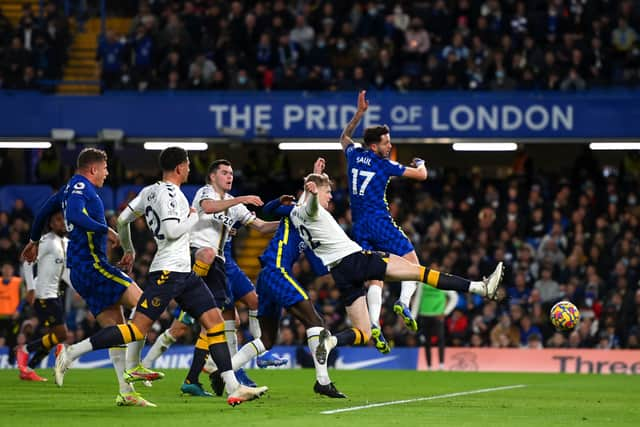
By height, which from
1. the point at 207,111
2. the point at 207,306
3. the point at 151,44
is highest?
the point at 151,44

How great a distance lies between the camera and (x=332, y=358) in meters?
22.8

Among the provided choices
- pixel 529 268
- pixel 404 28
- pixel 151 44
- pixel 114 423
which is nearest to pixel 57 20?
pixel 151 44

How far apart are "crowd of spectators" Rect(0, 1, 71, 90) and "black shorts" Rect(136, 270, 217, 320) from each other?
16895 mm

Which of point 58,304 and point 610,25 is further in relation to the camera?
point 610,25

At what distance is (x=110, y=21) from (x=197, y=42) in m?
4.76

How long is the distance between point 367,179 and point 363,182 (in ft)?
0.24

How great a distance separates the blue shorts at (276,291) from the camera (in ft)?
41.4

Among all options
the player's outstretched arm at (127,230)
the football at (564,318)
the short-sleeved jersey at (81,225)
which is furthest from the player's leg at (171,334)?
the football at (564,318)

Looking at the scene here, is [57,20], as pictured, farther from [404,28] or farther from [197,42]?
[404,28]

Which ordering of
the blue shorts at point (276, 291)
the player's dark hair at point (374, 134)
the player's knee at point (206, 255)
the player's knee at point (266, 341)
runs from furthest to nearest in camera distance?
the player's dark hair at point (374, 134) < the player's knee at point (206, 255) < the player's knee at point (266, 341) < the blue shorts at point (276, 291)

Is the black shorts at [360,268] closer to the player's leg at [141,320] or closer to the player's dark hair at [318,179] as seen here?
the player's dark hair at [318,179]

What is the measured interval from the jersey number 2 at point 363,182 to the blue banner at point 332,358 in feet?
28.5

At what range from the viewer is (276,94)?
1048 inches

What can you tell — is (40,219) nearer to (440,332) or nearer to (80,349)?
(80,349)
